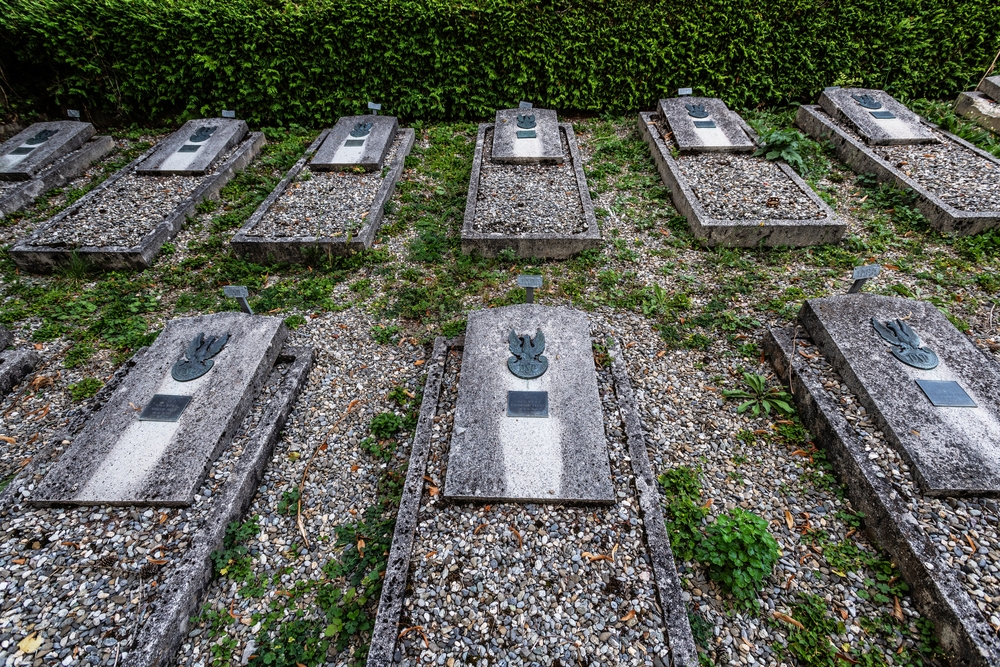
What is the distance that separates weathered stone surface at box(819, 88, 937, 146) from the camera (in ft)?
23.6

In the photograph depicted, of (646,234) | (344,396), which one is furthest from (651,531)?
(646,234)

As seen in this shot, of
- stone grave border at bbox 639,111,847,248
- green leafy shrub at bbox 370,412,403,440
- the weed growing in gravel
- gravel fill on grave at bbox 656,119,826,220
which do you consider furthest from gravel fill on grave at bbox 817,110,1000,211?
the weed growing in gravel

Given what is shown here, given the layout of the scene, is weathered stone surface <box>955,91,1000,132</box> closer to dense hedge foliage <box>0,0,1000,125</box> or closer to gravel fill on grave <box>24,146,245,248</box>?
dense hedge foliage <box>0,0,1000,125</box>

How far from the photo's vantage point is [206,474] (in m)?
3.46

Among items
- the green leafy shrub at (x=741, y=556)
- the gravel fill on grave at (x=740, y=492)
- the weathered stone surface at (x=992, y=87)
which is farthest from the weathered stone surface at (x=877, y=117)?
the green leafy shrub at (x=741, y=556)

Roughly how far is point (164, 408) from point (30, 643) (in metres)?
1.55

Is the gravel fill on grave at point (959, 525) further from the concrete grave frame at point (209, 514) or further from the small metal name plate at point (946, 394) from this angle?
the concrete grave frame at point (209, 514)

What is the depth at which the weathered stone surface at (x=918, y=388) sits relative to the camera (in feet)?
10.5

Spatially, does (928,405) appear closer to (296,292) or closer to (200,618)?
(200,618)

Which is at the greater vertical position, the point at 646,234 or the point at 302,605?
the point at 646,234

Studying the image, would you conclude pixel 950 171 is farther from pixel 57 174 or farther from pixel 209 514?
pixel 57 174

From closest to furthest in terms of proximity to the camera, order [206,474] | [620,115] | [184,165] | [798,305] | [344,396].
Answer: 1. [206,474]
2. [344,396]
3. [798,305]
4. [184,165]
5. [620,115]

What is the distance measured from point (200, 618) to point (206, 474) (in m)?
0.95

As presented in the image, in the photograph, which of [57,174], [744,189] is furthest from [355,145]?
[744,189]
